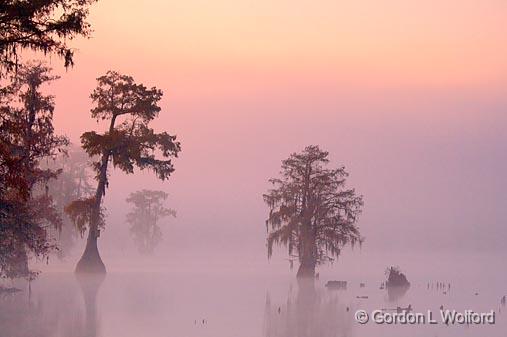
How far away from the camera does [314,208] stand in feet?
188

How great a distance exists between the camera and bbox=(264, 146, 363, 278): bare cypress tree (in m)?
56.8

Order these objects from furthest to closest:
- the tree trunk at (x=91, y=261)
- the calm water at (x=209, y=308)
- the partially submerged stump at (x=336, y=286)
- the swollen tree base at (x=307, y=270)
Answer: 1. the swollen tree base at (x=307, y=270)
2. the tree trunk at (x=91, y=261)
3. the partially submerged stump at (x=336, y=286)
4. the calm water at (x=209, y=308)

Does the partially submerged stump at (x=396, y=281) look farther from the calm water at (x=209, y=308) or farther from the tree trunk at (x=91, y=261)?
the tree trunk at (x=91, y=261)

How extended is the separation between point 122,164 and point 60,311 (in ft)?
77.2

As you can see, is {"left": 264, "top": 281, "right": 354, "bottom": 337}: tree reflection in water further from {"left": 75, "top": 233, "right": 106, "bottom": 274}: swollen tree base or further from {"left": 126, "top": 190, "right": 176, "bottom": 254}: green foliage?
{"left": 126, "top": 190, "right": 176, "bottom": 254}: green foliage

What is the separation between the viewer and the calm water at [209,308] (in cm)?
2395

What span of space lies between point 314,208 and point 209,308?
87.3 ft

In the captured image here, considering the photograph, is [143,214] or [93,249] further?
[143,214]

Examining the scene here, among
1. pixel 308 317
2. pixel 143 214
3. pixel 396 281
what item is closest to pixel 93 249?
pixel 396 281

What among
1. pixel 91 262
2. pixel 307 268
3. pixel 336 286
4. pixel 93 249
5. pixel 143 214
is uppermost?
pixel 143 214

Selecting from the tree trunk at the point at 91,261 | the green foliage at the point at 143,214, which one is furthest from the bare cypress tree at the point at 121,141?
the green foliage at the point at 143,214

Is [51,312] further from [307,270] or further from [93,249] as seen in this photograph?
[307,270]

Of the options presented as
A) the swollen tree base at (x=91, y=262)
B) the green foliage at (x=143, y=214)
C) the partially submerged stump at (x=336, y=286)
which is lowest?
the partially submerged stump at (x=336, y=286)

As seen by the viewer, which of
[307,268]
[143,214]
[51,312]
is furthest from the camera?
[143,214]
